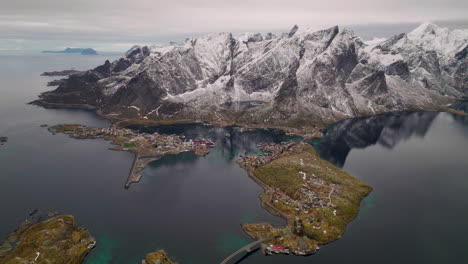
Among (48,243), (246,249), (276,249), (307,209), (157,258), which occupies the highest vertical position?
(48,243)

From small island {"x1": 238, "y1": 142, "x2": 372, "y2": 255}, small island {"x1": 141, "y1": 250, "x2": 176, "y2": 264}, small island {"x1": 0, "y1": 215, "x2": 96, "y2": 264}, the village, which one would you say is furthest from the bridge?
small island {"x1": 0, "y1": 215, "x2": 96, "y2": 264}

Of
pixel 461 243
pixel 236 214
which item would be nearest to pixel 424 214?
pixel 461 243

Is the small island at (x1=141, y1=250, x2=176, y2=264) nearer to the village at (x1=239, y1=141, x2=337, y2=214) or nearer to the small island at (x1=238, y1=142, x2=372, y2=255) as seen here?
the small island at (x1=238, y1=142, x2=372, y2=255)

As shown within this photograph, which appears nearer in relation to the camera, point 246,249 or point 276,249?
point 246,249

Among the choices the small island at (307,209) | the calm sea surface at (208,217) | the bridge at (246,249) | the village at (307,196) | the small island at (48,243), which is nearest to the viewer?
the small island at (48,243)

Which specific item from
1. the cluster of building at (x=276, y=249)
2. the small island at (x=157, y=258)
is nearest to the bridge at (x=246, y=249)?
the cluster of building at (x=276, y=249)

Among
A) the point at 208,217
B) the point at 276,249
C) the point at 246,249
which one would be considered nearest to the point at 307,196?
the point at 276,249

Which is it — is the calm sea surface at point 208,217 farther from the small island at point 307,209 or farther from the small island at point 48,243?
the small island at point 48,243

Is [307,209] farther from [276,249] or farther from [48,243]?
[48,243]
